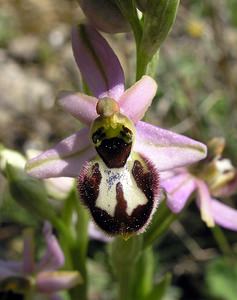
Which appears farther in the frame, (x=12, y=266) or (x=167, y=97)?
(x=167, y=97)

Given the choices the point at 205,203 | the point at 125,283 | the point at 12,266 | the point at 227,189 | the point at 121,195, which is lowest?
the point at 12,266

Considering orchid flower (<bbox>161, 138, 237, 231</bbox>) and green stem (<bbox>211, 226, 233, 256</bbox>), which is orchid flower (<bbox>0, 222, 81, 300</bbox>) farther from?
green stem (<bbox>211, 226, 233, 256</bbox>)

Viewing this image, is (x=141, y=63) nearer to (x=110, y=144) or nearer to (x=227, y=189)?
(x=110, y=144)

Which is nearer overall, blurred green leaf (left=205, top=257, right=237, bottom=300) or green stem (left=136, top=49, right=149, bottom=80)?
green stem (left=136, top=49, right=149, bottom=80)

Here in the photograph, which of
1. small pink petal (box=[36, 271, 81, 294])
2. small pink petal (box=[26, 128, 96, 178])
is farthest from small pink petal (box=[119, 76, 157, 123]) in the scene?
small pink petal (box=[36, 271, 81, 294])

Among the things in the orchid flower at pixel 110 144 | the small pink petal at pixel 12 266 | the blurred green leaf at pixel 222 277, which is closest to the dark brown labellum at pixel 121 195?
the orchid flower at pixel 110 144

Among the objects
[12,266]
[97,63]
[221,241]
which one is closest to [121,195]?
[97,63]

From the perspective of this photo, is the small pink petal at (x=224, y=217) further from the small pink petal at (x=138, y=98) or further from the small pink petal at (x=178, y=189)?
the small pink petal at (x=138, y=98)
